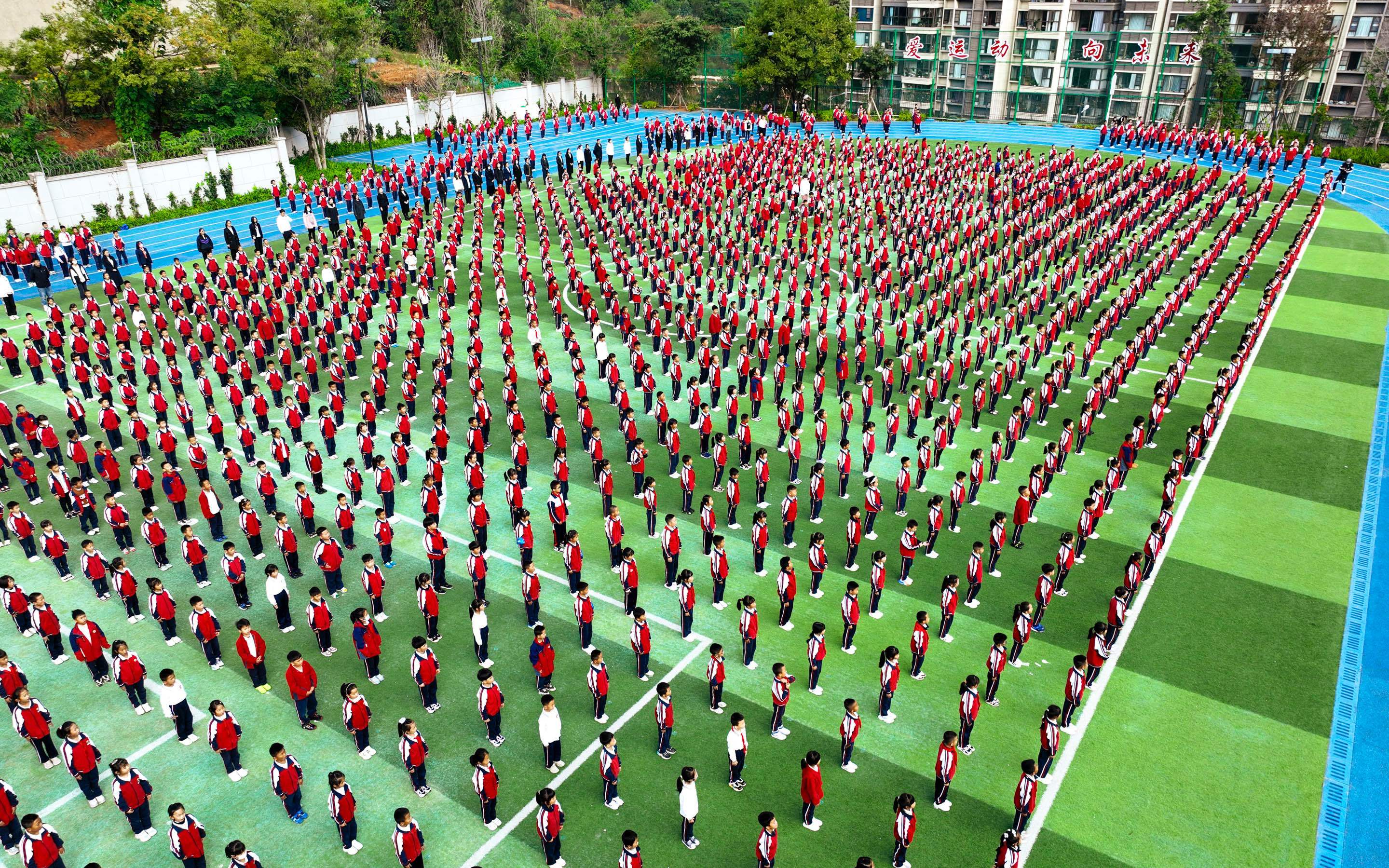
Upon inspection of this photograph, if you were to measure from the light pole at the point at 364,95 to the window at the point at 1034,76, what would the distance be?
37.9m

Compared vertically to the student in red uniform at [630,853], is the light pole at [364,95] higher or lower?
higher

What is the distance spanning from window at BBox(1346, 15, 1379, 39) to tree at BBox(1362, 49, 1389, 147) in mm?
1706

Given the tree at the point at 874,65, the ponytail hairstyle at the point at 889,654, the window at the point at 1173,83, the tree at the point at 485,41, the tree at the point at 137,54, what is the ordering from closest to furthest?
the ponytail hairstyle at the point at 889,654 < the tree at the point at 137,54 < the tree at the point at 485,41 < the window at the point at 1173,83 < the tree at the point at 874,65

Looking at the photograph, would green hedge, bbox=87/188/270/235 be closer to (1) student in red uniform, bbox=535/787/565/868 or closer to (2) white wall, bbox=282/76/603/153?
(2) white wall, bbox=282/76/603/153

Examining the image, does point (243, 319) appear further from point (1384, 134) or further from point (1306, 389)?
point (1384, 134)

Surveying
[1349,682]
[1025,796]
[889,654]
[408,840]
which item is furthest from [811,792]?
[1349,682]

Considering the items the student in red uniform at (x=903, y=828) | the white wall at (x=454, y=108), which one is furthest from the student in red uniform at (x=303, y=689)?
the white wall at (x=454, y=108)

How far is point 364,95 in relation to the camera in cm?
4156

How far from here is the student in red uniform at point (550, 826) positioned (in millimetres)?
7758

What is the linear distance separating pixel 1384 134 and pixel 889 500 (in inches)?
1899

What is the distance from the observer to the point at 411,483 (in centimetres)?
1491

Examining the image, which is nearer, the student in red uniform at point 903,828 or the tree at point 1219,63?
the student in red uniform at point 903,828

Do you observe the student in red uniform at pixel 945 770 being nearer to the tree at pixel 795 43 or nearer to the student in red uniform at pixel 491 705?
the student in red uniform at pixel 491 705

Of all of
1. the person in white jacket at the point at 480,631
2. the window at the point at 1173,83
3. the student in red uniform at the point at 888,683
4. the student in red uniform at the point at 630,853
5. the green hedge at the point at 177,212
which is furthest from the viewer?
the window at the point at 1173,83
